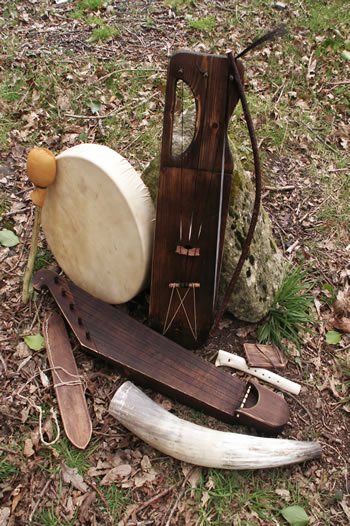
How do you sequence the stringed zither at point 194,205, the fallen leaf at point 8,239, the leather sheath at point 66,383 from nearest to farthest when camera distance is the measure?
the stringed zither at point 194,205 < the leather sheath at point 66,383 < the fallen leaf at point 8,239

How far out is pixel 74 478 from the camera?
6.84 feet

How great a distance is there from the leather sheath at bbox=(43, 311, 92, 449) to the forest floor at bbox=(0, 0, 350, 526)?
0.20 feet

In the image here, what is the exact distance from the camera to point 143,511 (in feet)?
6.67

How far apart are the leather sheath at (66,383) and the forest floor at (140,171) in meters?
0.06

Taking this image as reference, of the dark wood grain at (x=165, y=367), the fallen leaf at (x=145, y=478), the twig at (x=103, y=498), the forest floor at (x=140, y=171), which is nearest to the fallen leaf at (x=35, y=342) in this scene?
the forest floor at (x=140, y=171)

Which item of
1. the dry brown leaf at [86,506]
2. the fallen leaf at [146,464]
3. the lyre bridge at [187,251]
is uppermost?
the lyre bridge at [187,251]

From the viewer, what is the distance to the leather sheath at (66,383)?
220cm

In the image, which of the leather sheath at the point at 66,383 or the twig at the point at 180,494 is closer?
the twig at the point at 180,494

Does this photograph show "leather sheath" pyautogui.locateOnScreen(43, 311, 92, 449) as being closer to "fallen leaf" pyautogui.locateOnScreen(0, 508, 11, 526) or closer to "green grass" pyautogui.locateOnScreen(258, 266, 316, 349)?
"fallen leaf" pyautogui.locateOnScreen(0, 508, 11, 526)

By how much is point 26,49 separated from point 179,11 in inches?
76.3

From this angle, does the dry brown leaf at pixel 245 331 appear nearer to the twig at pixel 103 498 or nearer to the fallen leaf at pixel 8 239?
the twig at pixel 103 498

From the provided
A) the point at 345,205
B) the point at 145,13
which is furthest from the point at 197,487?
the point at 145,13

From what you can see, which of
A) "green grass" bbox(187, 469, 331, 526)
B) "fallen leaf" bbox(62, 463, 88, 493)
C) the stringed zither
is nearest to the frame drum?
the stringed zither

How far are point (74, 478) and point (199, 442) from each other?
64cm
